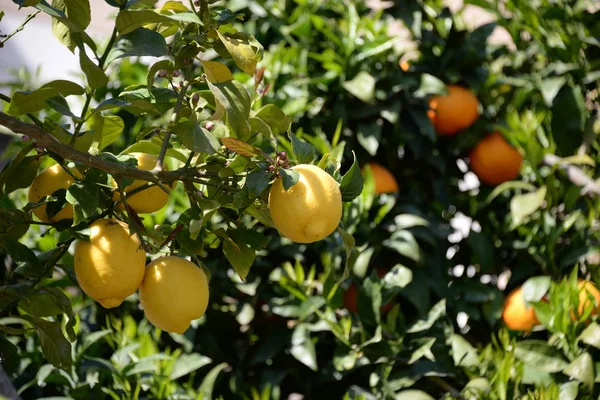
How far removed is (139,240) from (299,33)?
33.5 inches

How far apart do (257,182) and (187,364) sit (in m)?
0.65

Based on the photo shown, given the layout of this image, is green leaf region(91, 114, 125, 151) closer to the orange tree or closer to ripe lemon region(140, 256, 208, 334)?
the orange tree

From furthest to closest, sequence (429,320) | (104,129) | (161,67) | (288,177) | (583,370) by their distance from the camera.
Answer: (429,320), (583,370), (104,129), (161,67), (288,177)

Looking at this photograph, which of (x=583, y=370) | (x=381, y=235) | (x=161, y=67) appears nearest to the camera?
(x=161, y=67)

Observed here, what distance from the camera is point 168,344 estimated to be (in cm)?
148

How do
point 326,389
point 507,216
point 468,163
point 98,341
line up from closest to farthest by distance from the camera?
point 98,341
point 326,389
point 507,216
point 468,163

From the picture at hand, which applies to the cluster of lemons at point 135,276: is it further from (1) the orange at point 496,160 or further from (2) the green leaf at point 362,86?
(1) the orange at point 496,160

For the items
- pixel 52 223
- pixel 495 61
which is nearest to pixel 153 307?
pixel 52 223

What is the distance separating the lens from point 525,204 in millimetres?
1471

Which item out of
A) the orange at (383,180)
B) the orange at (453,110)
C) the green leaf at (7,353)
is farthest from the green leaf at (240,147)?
the orange at (453,110)

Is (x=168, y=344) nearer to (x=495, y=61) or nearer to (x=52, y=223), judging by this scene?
(x=52, y=223)

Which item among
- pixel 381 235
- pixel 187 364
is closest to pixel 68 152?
pixel 187 364


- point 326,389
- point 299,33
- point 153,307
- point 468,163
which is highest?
point 153,307

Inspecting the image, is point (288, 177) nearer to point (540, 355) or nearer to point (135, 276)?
point (135, 276)
